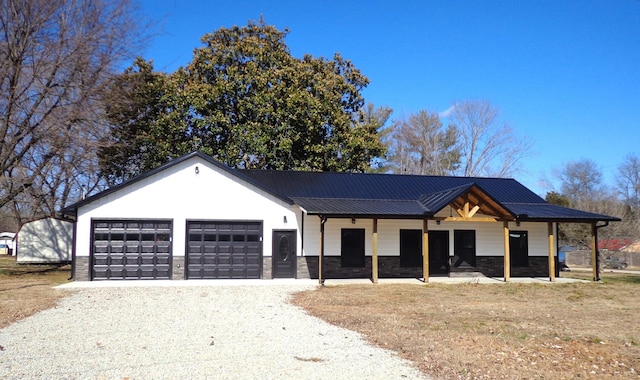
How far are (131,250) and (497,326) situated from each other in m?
13.1

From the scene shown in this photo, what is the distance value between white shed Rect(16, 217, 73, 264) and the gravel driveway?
18657 mm

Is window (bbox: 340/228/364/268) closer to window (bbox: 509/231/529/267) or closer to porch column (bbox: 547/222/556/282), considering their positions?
window (bbox: 509/231/529/267)

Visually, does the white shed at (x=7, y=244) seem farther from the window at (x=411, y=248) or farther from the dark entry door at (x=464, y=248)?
the dark entry door at (x=464, y=248)

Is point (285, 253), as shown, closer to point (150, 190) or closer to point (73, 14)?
point (150, 190)

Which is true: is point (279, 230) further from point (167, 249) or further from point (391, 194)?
point (391, 194)

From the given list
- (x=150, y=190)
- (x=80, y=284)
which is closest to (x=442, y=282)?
(x=150, y=190)

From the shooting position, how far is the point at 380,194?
68.4 feet

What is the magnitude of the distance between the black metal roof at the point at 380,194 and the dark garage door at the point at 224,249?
1769 mm

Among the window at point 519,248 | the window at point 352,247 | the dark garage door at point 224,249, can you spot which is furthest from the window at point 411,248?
the dark garage door at point 224,249

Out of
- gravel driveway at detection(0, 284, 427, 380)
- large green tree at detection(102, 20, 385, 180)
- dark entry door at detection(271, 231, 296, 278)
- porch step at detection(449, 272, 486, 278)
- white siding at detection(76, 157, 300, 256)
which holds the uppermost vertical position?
large green tree at detection(102, 20, 385, 180)

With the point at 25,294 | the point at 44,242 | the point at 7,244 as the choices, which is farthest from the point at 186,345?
the point at 7,244

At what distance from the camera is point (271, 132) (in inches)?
1094

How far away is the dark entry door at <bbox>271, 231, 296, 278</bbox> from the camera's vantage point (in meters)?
18.8

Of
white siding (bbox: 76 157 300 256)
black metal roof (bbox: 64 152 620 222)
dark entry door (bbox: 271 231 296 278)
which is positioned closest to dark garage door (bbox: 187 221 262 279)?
white siding (bbox: 76 157 300 256)
